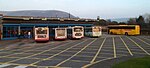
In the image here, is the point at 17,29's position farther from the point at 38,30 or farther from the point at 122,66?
the point at 122,66

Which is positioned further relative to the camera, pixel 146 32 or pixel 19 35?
pixel 146 32

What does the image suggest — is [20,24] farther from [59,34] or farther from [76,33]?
[76,33]

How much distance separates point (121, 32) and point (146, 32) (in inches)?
327

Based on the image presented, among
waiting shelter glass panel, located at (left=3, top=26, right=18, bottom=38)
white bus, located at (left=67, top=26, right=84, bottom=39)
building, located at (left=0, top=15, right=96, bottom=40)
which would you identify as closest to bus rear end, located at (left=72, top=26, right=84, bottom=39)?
white bus, located at (left=67, top=26, right=84, bottom=39)

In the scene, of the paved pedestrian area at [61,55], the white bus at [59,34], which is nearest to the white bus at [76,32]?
the white bus at [59,34]

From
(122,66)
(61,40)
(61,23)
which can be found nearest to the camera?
(122,66)

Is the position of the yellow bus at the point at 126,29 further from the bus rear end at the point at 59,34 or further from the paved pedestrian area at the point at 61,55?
the paved pedestrian area at the point at 61,55

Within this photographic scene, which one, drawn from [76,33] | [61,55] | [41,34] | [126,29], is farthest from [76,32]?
[61,55]

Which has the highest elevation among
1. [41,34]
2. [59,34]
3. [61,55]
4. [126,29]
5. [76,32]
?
[126,29]

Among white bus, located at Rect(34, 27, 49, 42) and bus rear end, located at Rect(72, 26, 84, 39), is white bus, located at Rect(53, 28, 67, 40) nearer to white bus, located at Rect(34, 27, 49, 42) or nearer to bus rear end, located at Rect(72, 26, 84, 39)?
bus rear end, located at Rect(72, 26, 84, 39)

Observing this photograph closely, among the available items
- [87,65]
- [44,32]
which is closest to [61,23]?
[44,32]

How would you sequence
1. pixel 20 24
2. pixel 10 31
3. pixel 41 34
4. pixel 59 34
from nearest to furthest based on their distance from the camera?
pixel 41 34 < pixel 59 34 < pixel 10 31 < pixel 20 24

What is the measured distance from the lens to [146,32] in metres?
68.1

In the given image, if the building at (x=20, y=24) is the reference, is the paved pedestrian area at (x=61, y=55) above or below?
below
